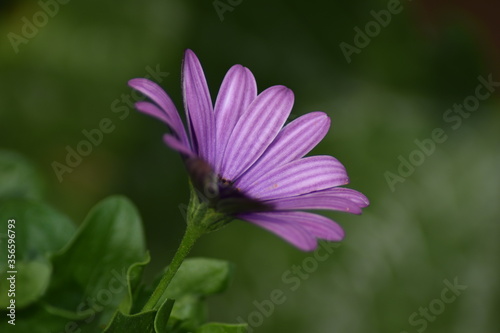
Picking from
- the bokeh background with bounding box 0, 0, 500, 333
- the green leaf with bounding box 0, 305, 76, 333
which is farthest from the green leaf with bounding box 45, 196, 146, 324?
the bokeh background with bounding box 0, 0, 500, 333

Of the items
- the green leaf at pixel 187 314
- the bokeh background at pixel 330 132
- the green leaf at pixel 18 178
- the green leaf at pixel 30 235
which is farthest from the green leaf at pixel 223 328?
the bokeh background at pixel 330 132

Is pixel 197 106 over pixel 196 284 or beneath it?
over

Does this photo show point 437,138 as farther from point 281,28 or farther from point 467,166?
point 281,28

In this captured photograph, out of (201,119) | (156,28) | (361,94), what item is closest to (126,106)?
(156,28)

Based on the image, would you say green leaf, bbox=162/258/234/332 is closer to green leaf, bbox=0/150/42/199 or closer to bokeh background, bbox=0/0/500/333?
green leaf, bbox=0/150/42/199

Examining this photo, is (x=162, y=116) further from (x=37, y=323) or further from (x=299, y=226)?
(x=37, y=323)

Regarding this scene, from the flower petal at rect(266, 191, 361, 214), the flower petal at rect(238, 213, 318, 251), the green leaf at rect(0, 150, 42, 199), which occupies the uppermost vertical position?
the flower petal at rect(266, 191, 361, 214)

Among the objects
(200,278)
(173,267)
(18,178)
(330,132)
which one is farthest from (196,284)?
(330,132)
